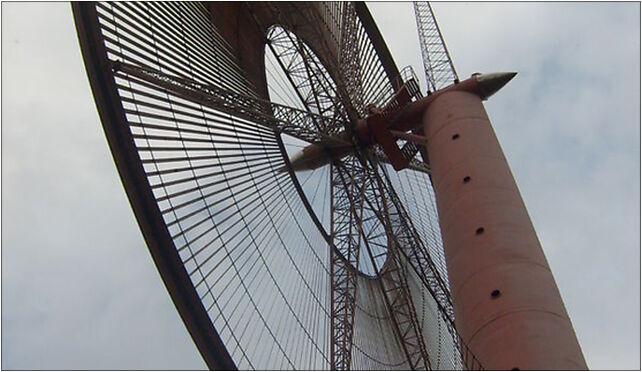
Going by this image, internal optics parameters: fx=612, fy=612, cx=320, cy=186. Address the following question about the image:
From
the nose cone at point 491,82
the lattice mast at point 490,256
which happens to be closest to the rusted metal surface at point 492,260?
the lattice mast at point 490,256

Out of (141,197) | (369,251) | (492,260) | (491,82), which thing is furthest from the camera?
(369,251)

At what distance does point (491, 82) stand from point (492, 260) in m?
10.5

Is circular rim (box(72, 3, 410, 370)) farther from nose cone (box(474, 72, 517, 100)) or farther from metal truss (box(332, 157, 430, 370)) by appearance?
nose cone (box(474, 72, 517, 100))

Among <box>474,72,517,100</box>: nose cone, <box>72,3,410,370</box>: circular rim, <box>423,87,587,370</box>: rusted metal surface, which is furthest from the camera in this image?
<box>474,72,517,100</box>: nose cone

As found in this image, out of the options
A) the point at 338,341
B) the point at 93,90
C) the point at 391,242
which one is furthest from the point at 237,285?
the point at 93,90

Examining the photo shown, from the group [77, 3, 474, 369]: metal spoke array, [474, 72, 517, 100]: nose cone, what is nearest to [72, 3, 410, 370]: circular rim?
[77, 3, 474, 369]: metal spoke array

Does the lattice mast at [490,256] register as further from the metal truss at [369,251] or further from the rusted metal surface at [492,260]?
the metal truss at [369,251]

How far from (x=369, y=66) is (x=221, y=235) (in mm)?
14217

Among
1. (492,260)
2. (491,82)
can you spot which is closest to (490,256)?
(492,260)

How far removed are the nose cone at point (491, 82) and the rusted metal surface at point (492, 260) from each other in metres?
2.23

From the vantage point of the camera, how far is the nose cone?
80.0 feet

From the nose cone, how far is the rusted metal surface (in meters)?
2.23

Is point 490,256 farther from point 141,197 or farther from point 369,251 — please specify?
point 369,251

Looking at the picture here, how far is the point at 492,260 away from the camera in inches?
636
